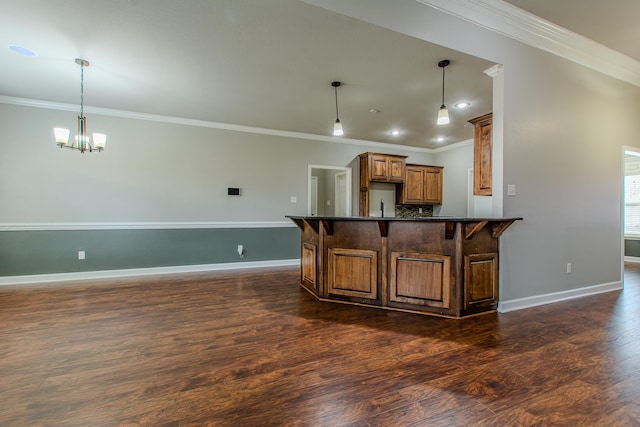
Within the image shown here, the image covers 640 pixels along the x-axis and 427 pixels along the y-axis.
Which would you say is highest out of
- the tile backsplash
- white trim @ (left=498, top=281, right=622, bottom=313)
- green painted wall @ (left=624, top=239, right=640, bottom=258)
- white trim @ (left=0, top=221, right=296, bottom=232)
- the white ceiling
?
the white ceiling

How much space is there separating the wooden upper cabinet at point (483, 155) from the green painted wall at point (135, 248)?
134 inches

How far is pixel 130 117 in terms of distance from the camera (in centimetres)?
462

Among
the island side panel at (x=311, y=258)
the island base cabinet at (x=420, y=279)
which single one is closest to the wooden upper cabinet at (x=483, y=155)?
the island base cabinet at (x=420, y=279)

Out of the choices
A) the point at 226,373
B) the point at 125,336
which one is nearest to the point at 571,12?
the point at 226,373

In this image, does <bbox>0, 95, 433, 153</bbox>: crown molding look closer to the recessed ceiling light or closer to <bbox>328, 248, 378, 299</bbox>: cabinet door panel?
the recessed ceiling light

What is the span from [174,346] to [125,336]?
1.75 feet

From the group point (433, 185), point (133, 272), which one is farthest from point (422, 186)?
point (133, 272)

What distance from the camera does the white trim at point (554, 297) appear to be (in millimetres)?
2991

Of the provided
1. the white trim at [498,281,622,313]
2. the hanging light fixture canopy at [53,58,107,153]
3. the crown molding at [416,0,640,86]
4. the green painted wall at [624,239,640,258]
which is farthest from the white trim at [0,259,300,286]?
the green painted wall at [624,239,640,258]

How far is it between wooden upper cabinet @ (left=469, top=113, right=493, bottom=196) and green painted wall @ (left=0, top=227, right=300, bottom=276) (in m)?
3.39

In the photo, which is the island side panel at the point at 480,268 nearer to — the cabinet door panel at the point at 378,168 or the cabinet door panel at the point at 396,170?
the cabinet door panel at the point at 378,168

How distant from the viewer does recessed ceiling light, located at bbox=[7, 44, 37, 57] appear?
2775 mm

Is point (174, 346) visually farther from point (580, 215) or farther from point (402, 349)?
point (580, 215)

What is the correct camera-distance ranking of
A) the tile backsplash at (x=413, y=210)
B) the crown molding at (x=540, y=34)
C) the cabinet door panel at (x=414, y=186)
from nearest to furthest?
the crown molding at (x=540, y=34) → the cabinet door panel at (x=414, y=186) → the tile backsplash at (x=413, y=210)
